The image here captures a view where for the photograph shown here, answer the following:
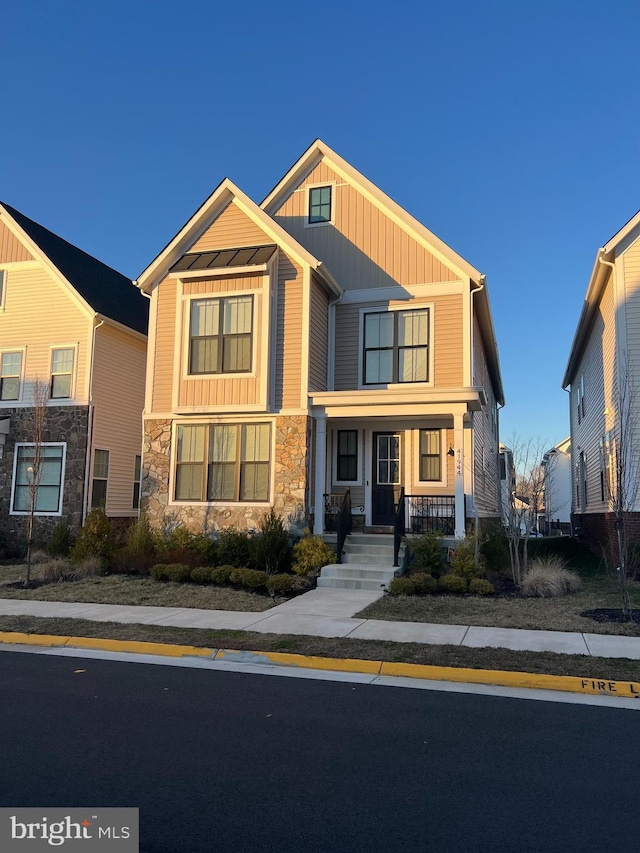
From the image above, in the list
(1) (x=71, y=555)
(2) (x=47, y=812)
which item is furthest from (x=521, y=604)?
(1) (x=71, y=555)

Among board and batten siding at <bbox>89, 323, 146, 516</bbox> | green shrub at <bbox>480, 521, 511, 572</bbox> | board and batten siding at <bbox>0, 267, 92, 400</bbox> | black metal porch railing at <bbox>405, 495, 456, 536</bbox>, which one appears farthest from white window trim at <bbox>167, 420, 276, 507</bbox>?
green shrub at <bbox>480, 521, 511, 572</bbox>

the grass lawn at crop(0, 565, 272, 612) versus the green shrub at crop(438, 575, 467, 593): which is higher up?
the green shrub at crop(438, 575, 467, 593)

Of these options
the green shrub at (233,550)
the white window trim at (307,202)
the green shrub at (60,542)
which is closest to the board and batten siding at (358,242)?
the white window trim at (307,202)

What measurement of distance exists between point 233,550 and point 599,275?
1128 centimetres

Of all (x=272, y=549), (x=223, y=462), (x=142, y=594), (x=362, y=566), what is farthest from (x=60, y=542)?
(x=362, y=566)

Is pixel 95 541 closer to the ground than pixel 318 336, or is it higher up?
closer to the ground

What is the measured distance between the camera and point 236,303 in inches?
623

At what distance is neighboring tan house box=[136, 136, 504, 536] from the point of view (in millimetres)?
15234

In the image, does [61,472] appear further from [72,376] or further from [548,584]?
[548,584]

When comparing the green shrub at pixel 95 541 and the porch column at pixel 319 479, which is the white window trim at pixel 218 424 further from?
the green shrub at pixel 95 541

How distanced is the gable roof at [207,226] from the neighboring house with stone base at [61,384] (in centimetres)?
353

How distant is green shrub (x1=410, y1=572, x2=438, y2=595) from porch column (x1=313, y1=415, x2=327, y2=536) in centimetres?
324

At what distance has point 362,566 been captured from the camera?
13.7 metres

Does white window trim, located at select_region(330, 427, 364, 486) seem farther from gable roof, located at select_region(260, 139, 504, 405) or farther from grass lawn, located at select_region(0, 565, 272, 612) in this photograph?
grass lawn, located at select_region(0, 565, 272, 612)
